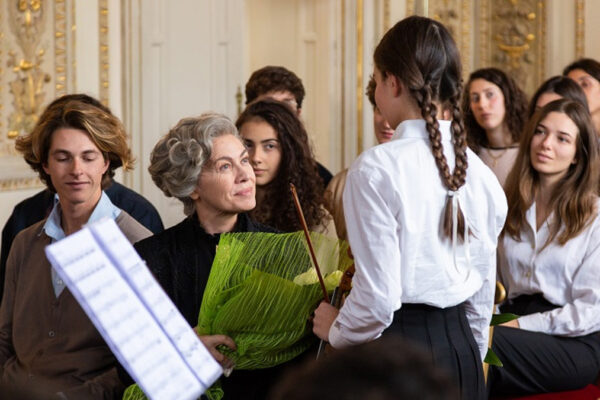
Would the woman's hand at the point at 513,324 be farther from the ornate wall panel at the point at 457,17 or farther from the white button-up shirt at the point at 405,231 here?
the ornate wall panel at the point at 457,17

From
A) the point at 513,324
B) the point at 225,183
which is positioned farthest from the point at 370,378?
the point at 513,324

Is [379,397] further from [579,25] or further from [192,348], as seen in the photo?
[579,25]

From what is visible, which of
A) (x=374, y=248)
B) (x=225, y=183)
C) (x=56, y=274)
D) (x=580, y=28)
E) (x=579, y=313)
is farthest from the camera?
(x=580, y=28)

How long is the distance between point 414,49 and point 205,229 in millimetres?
939

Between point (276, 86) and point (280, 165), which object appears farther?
point (276, 86)

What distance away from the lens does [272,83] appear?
5410mm

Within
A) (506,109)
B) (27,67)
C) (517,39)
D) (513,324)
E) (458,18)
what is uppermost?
(458,18)

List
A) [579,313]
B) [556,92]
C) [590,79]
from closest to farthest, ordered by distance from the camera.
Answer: [579,313] < [556,92] < [590,79]

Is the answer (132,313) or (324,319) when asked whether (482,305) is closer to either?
(324,319)

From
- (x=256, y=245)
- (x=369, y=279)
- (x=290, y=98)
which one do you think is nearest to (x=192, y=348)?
(x=369, y=279)

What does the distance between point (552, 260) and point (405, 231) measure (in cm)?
159

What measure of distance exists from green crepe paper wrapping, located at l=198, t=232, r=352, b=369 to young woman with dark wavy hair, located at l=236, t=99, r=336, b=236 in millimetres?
1397

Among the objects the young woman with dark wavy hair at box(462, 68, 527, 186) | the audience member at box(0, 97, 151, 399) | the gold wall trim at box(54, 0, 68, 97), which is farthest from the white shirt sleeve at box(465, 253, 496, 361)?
the gold wall trim at box(54, 0, 68, 97)

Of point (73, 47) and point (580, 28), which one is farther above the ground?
point (580, 28)
